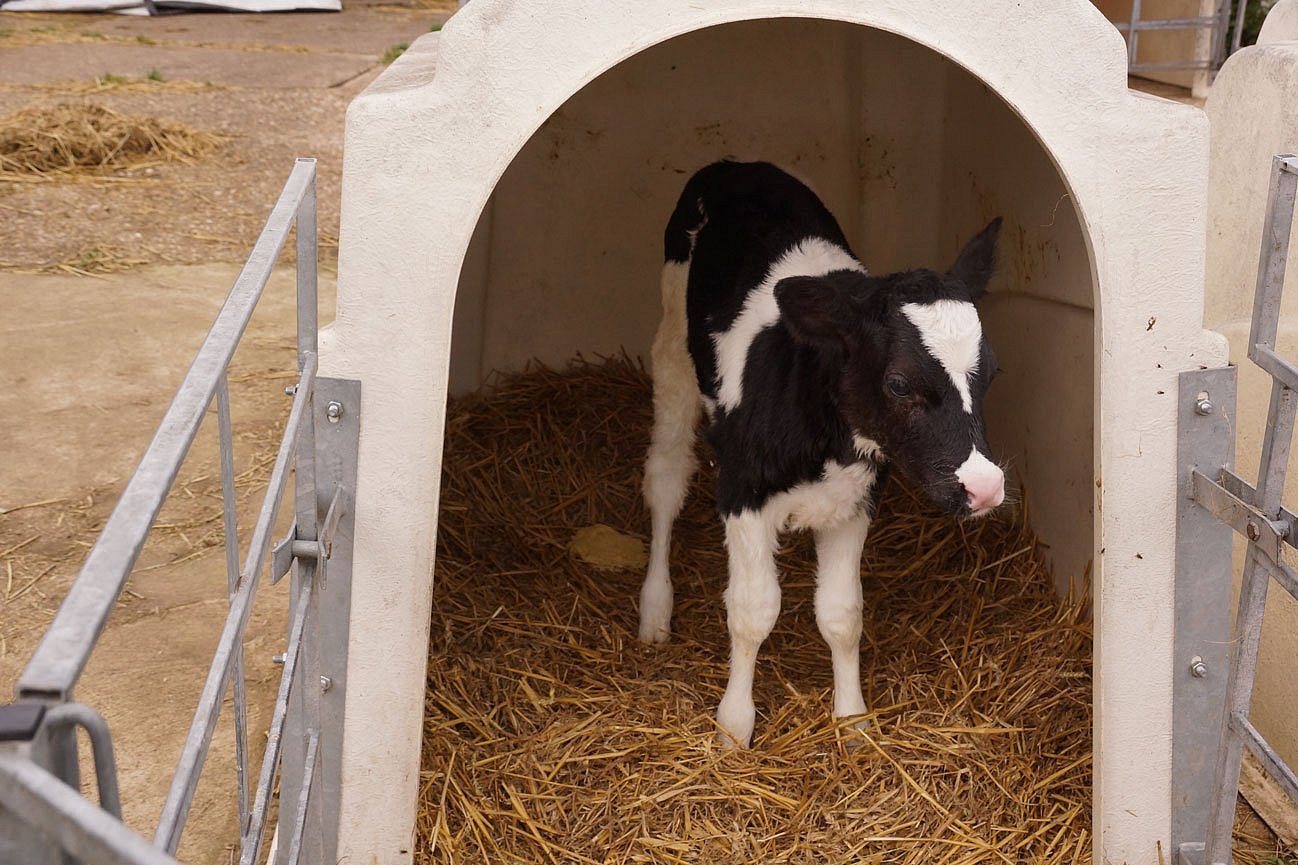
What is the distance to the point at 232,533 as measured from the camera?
204 centimetres

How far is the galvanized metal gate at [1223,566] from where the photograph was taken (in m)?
2.74

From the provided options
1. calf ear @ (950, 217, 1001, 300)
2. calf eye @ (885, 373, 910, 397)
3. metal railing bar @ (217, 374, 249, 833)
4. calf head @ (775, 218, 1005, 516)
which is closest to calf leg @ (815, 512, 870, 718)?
calf head @ (775, 218, 1005, 516)

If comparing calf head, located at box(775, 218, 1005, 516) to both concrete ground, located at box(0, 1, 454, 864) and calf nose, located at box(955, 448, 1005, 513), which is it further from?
concrete ground, located at box(0, 1, 454, 864)

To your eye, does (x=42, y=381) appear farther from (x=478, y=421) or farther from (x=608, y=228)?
(x=608, y=228)

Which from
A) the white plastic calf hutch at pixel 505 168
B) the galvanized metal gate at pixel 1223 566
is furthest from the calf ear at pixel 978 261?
the galvanized metal gate at pixel 1223 566

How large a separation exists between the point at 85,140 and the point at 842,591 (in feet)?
22.0

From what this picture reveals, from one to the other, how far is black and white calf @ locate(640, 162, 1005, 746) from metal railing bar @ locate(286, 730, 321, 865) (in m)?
1.35

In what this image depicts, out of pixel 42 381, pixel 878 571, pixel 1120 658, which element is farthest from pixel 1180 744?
pixel 42 381

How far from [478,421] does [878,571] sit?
1819 millimetres

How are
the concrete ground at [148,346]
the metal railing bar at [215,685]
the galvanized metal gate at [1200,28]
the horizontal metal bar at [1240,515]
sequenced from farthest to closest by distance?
1. the galvanized metal gate at [1200,28]
2. the concrete ground at [148,346]
3. the horizontal metal bar at [1240,515]
4. the metal railing bar at [215,685]

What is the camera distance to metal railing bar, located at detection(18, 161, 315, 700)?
112 centimetres

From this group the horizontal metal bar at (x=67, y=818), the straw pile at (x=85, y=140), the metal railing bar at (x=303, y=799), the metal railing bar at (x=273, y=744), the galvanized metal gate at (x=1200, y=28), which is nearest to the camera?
the horizontal metal bar at (x=67, y=818)

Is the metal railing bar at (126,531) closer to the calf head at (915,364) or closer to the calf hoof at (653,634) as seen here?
the calf head at (915,364)

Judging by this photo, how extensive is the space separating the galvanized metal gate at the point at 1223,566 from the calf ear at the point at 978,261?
64 cm
